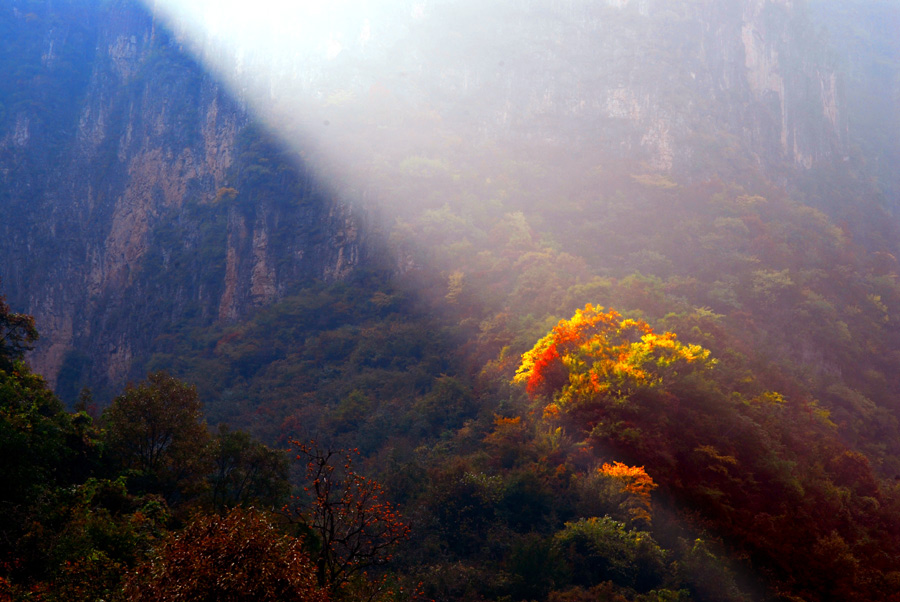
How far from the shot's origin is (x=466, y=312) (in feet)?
130

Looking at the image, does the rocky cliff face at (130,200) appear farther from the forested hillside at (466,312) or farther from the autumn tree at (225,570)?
the autumn tree at (225,570)

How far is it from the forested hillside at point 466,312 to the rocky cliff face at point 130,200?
0.31m

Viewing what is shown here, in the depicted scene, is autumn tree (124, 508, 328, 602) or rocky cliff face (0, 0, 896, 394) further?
rocky cliff face (0, 0, 896, 394)

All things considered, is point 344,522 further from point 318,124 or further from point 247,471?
point 318,124

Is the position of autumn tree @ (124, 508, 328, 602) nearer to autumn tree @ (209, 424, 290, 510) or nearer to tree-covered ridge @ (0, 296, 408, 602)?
tree-covered ridge @ (0, 296, 408, 602)

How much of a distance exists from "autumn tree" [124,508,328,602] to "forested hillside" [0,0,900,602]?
0.04 m

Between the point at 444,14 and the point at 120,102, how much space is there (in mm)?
36210

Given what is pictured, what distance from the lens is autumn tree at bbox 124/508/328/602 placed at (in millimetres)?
8000

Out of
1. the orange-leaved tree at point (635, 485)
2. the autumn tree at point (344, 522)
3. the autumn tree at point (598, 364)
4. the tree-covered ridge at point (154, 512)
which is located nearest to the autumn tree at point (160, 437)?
the tree-covered ridge at point (154, 512)

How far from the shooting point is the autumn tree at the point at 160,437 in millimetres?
18562

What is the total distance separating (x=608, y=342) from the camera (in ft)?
83.2

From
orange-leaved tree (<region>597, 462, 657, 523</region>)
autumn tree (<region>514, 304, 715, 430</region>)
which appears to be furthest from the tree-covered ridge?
autumn tree (<region>514, 304, 715, 430</region>)

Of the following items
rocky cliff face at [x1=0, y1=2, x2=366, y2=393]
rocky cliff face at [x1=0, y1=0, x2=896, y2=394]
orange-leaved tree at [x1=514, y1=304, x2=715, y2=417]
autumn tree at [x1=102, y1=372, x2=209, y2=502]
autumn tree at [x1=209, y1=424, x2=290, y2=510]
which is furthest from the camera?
rocky cliff face at [x1=0, y1=0, x2=896, y2=394]

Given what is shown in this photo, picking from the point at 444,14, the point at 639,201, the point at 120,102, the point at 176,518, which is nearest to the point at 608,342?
the point at 176,518
